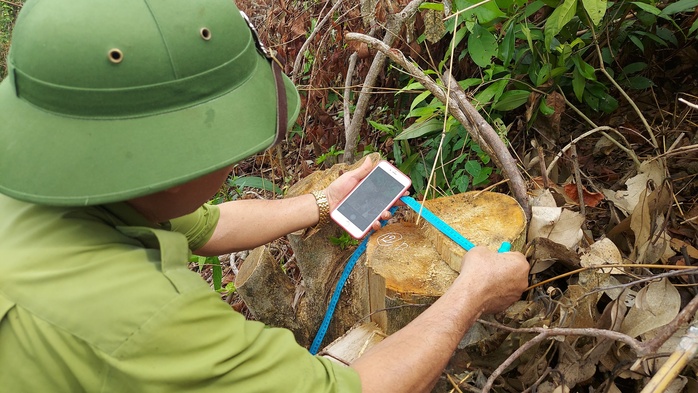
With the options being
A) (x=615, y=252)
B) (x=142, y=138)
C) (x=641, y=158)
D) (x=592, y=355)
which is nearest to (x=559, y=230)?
(x=615, y=252)

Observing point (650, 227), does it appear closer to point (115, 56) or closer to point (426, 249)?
point (426, 249)

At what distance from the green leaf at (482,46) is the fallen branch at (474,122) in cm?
24

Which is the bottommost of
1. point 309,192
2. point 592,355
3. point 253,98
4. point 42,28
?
point 592,355

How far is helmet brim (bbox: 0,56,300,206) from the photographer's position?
43.4 inches

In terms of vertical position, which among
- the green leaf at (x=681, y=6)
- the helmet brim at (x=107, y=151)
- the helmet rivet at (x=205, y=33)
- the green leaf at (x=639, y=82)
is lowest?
the green leaf at (x=639, y=82)

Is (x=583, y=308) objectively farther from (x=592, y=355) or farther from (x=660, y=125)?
(x=660, y=125)

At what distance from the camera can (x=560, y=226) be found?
197 centimetres

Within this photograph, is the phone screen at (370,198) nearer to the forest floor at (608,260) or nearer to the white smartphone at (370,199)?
the white smartphone at (370,199)

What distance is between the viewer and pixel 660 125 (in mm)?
2750

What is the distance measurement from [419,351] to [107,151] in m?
0.85

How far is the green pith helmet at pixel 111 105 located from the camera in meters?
1.11

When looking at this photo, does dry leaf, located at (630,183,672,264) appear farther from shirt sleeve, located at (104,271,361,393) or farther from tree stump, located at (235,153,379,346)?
shirt sleeve, located at (104,271,361,393)

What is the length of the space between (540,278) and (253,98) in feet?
4.31

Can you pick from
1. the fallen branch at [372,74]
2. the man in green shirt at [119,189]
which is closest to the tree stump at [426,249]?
the man in green shirt at [119,189]
